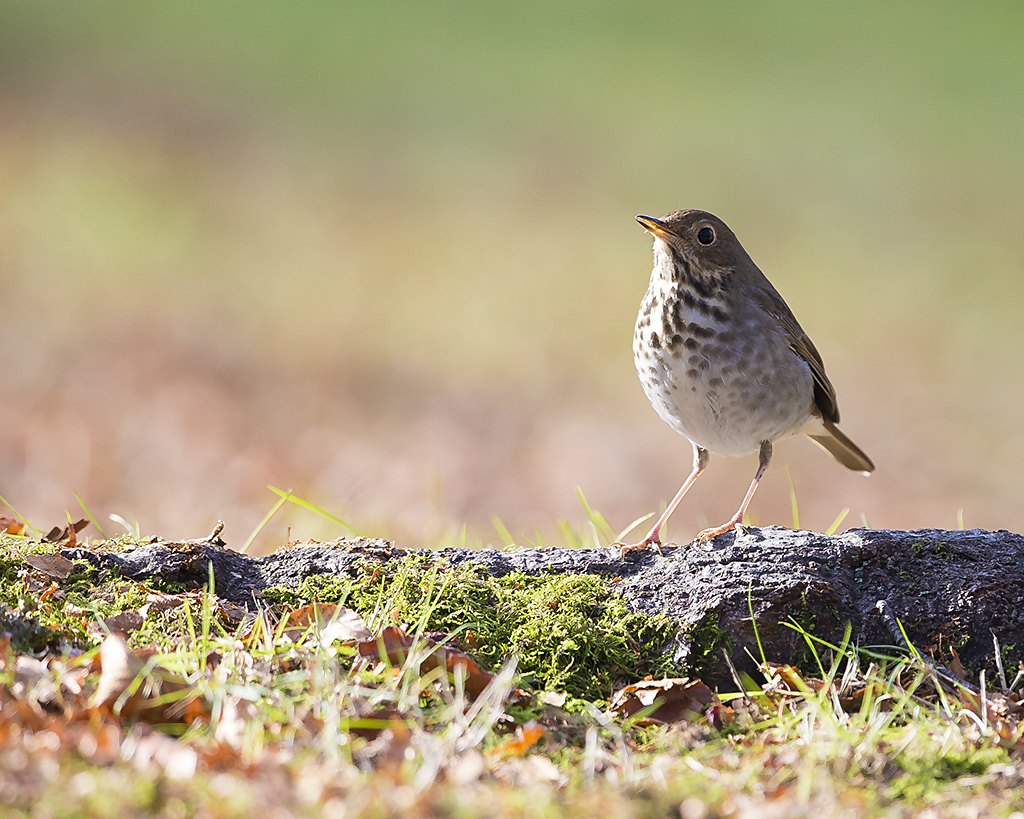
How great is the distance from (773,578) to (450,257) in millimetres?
9504

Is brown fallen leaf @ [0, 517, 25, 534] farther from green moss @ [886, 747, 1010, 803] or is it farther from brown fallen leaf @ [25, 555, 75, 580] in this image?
green moss @ [886, 747, 1010, 803]

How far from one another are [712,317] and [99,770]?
9.62ft

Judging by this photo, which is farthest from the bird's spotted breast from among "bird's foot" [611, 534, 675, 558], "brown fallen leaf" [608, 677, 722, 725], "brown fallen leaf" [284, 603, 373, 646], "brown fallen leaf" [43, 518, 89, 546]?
"brown fallen leaf" [43, 518, 89, 546]

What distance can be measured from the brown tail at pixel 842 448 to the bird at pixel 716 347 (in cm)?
45

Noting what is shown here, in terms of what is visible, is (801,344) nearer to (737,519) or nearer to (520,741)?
(737,519)

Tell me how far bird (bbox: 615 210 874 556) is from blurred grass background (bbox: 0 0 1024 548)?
4.34 ft

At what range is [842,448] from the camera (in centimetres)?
500

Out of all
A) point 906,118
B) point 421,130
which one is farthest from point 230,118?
point 906,118

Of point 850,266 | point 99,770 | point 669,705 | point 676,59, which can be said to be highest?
point 676,59

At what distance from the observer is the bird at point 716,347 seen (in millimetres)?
4059

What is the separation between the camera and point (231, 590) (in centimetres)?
303

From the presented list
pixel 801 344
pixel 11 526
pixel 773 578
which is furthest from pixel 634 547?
pixel 11 526

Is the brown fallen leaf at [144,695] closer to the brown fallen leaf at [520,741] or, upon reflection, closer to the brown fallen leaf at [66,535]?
the brown fallen leaf at [520,741]

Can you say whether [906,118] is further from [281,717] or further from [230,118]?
[281,717]
